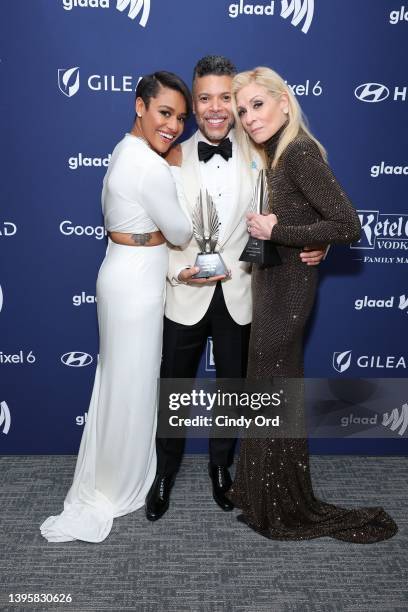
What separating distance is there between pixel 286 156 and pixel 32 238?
1426mm

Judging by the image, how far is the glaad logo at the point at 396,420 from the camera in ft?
11.7

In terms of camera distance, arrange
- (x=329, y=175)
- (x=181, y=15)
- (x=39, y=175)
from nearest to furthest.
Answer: (x=329, y=175) → (x=181, y=15) → (x=39, y=175)

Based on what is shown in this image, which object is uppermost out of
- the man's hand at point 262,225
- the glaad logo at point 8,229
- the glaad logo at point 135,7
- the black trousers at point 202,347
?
the glaad logo at point 135,7

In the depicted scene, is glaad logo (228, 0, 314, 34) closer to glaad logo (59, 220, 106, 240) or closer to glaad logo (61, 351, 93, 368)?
glaad logo (59, 220, 106, 240)

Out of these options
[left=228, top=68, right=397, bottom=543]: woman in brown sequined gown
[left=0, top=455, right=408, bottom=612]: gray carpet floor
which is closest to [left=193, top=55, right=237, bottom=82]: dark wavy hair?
[left=228, top=68, right=397, bottom=543]: woman in brown sequined gown

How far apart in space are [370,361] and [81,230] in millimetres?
1765

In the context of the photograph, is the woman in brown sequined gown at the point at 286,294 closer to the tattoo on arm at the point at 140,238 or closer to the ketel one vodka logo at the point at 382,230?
the tattoo on arm at the point at 140,238

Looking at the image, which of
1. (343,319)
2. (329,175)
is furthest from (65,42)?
(343,319)

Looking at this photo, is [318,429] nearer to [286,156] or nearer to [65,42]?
[286,156]

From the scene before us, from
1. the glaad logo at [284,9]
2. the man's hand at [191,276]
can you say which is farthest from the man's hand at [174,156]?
the glaad logo at [284,9]

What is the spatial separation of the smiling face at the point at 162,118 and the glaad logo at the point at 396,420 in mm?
2074

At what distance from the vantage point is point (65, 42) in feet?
9.34

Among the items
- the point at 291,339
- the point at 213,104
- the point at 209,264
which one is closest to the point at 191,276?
the point at 209,264

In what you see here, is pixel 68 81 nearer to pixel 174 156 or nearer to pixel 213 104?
pixel 174 156
